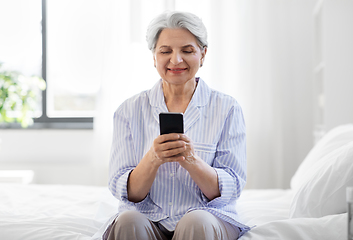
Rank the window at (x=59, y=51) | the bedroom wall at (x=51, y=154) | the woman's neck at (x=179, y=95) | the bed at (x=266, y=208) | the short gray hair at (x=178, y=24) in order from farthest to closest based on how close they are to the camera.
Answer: the window at (x=59, y=51)
the bedroom wall at (x=51, y=154)
the woman's neck at (x=179, y=95)
the short gray hair at (x=178, y=24)
the bed at (x=266, y=208)

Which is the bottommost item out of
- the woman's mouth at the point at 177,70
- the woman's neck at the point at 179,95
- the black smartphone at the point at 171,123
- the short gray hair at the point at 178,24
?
the black smartphone at the point at 171,123

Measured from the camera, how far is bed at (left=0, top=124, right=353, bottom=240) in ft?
3.56

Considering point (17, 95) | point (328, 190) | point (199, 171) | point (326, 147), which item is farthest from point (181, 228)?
point (17, 95)

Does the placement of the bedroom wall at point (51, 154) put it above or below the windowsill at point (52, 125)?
below

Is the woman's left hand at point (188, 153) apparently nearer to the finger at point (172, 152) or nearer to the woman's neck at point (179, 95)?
the finger at point (172, 152)

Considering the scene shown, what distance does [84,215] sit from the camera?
57.7 inches

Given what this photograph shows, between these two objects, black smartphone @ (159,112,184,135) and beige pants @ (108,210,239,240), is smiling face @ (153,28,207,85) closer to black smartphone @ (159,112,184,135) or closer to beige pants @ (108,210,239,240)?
black smartphone @ (159,112,184,135)

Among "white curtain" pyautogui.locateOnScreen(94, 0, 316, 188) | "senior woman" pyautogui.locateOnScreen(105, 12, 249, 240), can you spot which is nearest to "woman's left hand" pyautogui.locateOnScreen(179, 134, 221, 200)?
"senior woman" pyautogui.locateOnScreen(105, 12, 249, 240)

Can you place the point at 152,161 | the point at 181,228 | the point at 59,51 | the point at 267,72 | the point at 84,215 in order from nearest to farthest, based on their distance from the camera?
1. the point at 181,228
2. the point at 152,161
3. the point at 84,215
4. the point at 267,72
5. the point at 59,51

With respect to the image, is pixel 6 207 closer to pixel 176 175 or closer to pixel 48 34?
pixel 176 175

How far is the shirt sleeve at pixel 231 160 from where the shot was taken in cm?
113

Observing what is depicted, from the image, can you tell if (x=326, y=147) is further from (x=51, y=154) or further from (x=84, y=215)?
(x=51, y=154)

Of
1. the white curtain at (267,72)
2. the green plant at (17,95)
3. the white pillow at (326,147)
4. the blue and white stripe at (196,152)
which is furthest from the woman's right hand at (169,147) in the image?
the green plant at (17,95)

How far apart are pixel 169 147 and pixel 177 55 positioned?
35 centimetres
